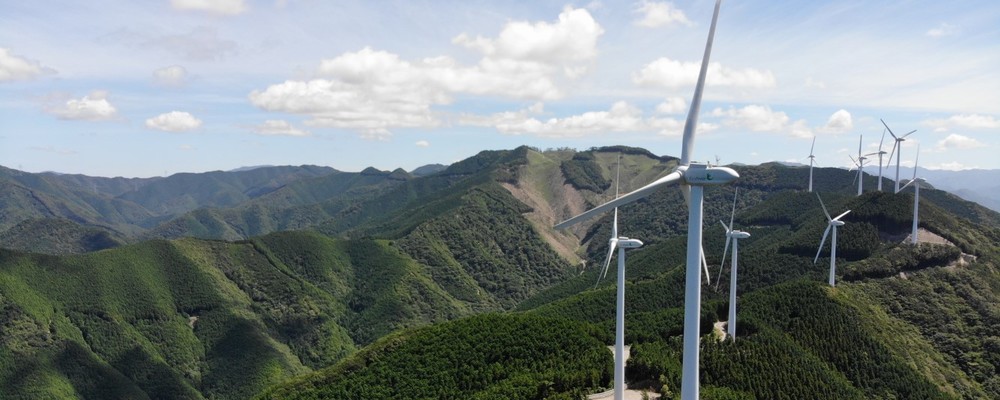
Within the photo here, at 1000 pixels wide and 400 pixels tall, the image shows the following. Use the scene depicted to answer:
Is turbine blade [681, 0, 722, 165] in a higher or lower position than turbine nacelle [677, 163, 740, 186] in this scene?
higher

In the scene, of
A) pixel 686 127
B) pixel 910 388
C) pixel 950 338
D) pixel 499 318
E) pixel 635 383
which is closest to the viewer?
pixel 686 127

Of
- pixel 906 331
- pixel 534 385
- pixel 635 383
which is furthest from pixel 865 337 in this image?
pixel 534 385

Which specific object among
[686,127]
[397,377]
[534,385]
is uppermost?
[686,127]

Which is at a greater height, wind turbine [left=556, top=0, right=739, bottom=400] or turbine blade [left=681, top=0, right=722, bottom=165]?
A: turbine blade [left=681, top=0, right=722, bottom=165]

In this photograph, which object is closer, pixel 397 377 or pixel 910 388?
pixel 910 388

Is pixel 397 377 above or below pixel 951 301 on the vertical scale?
below

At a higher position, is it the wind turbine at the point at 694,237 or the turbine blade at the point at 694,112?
the turbine blade at the point at 694,112

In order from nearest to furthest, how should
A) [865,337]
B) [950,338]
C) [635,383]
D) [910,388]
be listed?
1. [635,383]
2. [910,388]
3. [865,337]
4. [950,338]

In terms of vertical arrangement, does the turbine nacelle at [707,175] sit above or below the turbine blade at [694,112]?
below

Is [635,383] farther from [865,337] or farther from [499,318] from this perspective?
[865,337]

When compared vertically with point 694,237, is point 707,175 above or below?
above

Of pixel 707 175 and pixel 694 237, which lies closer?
pixel 707 175
